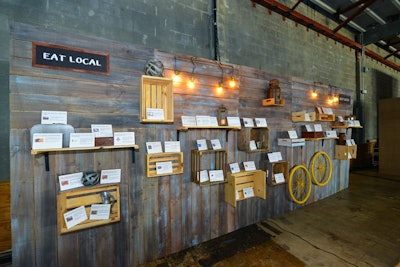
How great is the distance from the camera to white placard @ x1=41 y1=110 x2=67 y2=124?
1.62 meters

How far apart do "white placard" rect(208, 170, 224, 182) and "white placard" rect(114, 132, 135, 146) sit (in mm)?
992

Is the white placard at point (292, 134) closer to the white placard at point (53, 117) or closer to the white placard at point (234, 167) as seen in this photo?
the white placard at point (234, 167)

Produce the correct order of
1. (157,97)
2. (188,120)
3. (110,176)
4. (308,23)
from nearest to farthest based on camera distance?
(110,176) → (157,97) → (188,120) → (308,23)

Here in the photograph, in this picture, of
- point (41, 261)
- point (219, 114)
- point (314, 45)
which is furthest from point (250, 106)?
point (314, 45)

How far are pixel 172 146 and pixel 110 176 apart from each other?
0.69m

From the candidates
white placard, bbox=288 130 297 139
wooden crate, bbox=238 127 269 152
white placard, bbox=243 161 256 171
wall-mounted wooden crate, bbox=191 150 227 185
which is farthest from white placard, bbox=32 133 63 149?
white placard, bbox=288 130 297 139

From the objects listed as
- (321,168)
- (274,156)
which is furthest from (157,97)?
(321,168)

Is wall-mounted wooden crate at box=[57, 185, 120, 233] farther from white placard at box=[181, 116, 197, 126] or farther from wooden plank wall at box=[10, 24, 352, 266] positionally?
white placard at box=[181, 116, 197, 126]

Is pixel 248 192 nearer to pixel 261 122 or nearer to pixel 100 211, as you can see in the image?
pixel 261 122

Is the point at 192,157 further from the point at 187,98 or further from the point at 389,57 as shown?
the point at 389,57

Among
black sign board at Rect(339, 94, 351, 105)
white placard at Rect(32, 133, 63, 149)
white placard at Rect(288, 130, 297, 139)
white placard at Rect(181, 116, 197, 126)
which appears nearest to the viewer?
white placard at Rect(32, 133, 63, 149)

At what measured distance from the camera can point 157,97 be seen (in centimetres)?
212

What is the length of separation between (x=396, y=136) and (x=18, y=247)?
319 inches

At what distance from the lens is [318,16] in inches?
199
